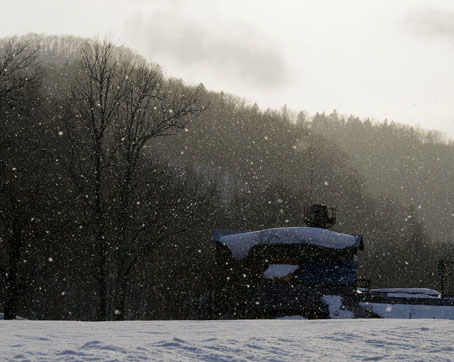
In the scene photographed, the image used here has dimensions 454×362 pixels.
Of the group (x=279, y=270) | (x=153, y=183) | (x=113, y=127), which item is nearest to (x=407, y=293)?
(x=279, y=270)

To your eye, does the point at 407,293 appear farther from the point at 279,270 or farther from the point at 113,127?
the point at 113,127

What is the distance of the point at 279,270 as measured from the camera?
94.2 feet

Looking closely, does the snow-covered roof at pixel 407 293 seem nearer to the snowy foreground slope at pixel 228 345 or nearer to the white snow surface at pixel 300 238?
the white snow surface at pixel 300 238

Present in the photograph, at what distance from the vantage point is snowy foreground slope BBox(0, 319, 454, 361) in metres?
4.01

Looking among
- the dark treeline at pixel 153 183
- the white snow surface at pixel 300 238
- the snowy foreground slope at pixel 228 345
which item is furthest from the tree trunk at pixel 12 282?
the snowy foreground slope at pixel 228 345

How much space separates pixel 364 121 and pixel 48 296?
14729 centimetres

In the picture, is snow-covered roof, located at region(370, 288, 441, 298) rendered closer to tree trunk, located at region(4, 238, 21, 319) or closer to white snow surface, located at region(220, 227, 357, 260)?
white snow surface, located at region(220, 227, 357, 260)

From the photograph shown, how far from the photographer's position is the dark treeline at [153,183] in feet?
82.5

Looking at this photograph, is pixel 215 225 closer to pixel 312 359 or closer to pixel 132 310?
pixel 132 310

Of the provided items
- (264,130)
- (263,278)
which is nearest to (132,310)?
(263,278)

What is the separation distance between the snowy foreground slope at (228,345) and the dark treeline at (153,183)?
15.9 metres

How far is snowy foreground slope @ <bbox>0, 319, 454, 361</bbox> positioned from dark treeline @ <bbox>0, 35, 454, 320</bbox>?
15.9 meters

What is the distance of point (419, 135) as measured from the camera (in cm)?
18088

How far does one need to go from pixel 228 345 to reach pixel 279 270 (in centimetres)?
2466
